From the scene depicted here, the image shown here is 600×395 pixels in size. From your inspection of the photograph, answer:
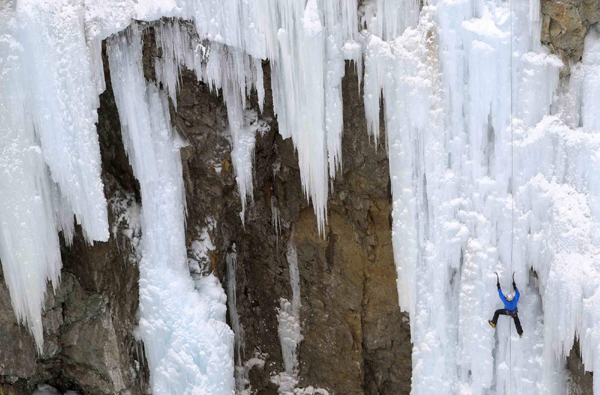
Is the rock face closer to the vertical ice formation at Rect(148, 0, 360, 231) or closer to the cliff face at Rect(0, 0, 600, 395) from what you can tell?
the cliff face at Rect(0, 0, 600, 395)

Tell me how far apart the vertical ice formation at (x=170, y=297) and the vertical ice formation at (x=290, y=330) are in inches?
44.6

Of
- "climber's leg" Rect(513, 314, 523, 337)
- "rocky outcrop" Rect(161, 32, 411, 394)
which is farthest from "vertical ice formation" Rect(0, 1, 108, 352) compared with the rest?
"climber's leg" Rect(513, 314, 523, 337)

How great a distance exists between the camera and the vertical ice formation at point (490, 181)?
6.99m

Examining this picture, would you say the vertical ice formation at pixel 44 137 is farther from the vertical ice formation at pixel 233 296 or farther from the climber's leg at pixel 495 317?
the climber's leg at pixel 495 317

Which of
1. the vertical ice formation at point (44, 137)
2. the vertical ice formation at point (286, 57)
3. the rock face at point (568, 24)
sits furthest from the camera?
the vertical ice formation at point (286, 57)

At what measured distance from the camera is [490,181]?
727cm

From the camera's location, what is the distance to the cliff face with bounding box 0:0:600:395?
25.6 feet

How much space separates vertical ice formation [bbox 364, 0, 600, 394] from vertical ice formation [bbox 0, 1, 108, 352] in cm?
285


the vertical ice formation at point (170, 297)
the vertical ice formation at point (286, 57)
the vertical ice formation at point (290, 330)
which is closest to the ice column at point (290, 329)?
the vertical ice formation at point (290, 330)

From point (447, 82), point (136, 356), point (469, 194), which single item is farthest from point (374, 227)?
point (136, 356)

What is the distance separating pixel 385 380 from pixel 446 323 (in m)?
1.61

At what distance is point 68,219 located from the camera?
24.4 ft

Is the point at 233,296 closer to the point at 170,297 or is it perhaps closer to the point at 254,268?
the point at 254,268

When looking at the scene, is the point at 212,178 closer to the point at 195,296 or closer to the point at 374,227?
the point at 195,296
